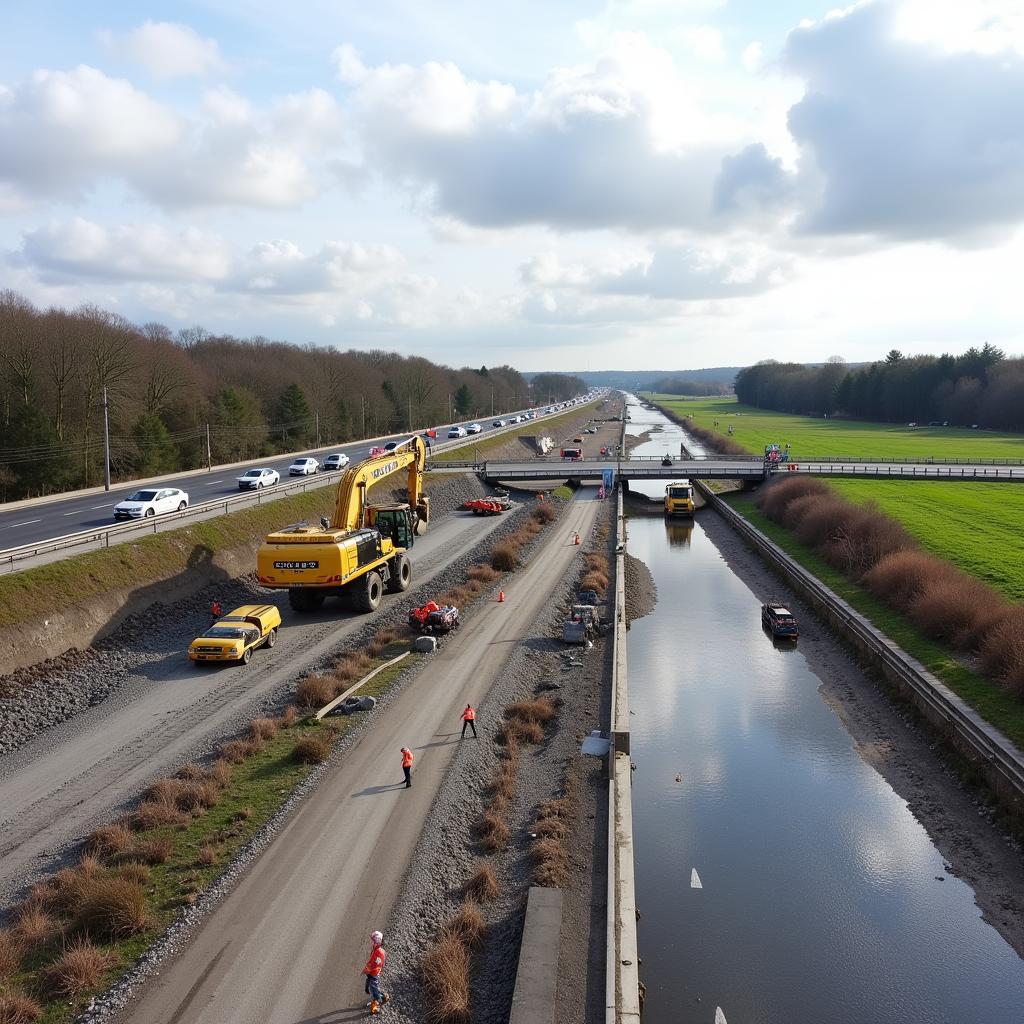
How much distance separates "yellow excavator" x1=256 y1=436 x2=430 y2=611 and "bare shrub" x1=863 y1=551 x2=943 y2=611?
22.5 meters

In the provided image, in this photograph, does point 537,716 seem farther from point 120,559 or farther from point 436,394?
point 436,394

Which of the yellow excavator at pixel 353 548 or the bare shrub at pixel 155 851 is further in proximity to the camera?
the yellow excavator at pixel 353 548

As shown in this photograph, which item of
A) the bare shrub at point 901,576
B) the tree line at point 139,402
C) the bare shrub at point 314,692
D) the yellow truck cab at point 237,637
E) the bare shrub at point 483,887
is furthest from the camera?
the tree line at point 139,402

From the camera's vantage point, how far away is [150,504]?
149 feet

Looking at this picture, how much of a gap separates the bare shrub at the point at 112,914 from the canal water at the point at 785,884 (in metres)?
9.28

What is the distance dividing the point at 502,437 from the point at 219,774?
101181 mm

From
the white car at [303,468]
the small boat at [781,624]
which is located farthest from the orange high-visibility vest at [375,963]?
the white car at [303,468]

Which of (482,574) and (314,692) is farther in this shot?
(482,574)

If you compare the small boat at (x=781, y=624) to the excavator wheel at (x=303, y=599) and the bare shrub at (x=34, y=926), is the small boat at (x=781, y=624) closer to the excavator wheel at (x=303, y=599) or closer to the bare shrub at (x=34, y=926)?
the excavator wheel at (x=303, y=599)

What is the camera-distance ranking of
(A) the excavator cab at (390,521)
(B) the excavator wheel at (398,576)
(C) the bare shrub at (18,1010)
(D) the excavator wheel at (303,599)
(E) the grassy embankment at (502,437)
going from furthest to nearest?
1. (E) the grassy embankment at (502,437)
2. (B) the excavator wheel at (398,576)
3. (A) the excavator cab at (390,521)
4. (D) the excavator wheel at (303,599)
5. (C) the bare shrub at (18,1010)

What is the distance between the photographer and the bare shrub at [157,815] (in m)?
18.4

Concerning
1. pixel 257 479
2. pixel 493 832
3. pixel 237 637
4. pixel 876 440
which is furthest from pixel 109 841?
pixel 876 440

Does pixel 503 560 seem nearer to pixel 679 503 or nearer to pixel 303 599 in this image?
pixel 303 599

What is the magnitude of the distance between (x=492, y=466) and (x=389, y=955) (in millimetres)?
70254
